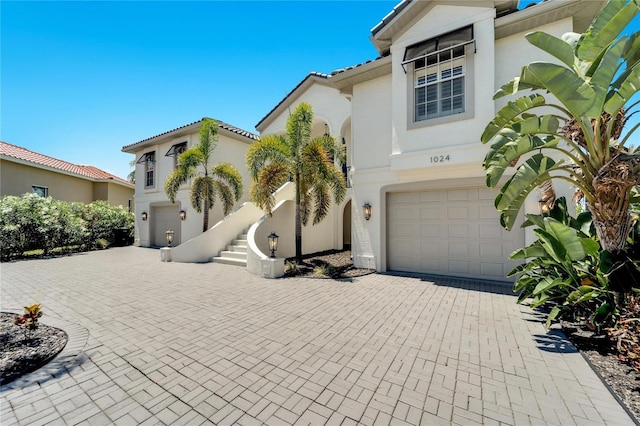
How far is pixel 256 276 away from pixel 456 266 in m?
6.86

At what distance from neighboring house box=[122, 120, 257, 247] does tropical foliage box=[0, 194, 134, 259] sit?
2501 millimetres

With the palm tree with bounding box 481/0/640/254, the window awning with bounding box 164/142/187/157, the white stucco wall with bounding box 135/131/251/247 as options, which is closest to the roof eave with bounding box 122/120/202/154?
the white stucco wall with bounding box 135/131/251/247

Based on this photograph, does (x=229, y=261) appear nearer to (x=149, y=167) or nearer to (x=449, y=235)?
(x=449, y=235)

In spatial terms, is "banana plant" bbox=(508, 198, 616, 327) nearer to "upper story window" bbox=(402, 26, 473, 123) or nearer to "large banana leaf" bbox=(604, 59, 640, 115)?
"large banana leaf" bbox=(604, 59, 640, 115)

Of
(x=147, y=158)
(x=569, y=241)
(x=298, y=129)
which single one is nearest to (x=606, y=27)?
(x=569, y=241)

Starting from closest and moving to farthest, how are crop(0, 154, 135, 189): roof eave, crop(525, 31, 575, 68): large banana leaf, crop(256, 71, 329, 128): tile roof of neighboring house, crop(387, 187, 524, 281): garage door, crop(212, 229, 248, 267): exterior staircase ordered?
→ crop(525, 31, 575, 68): large banana leaf
crop(387, 187, 524, 281): garage door
crop(212, 229, 248, 267): exterior staircase
crop(256, 71, 329, 128): tile roof of neighboring house
crop(0, 154, 135, 189): roof eave

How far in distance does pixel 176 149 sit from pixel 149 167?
383 centimetres

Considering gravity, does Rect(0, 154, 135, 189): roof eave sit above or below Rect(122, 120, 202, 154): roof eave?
below

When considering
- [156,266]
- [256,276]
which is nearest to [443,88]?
[256,276]

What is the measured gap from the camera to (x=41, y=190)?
62.5 ft

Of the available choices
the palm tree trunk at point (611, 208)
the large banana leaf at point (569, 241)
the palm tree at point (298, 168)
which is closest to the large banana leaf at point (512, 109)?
the palm tree trunk at point (611, 208)

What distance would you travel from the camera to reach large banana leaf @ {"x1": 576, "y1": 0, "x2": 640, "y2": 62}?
148 inches

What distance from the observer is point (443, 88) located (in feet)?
27.1

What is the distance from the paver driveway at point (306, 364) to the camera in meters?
2.68
